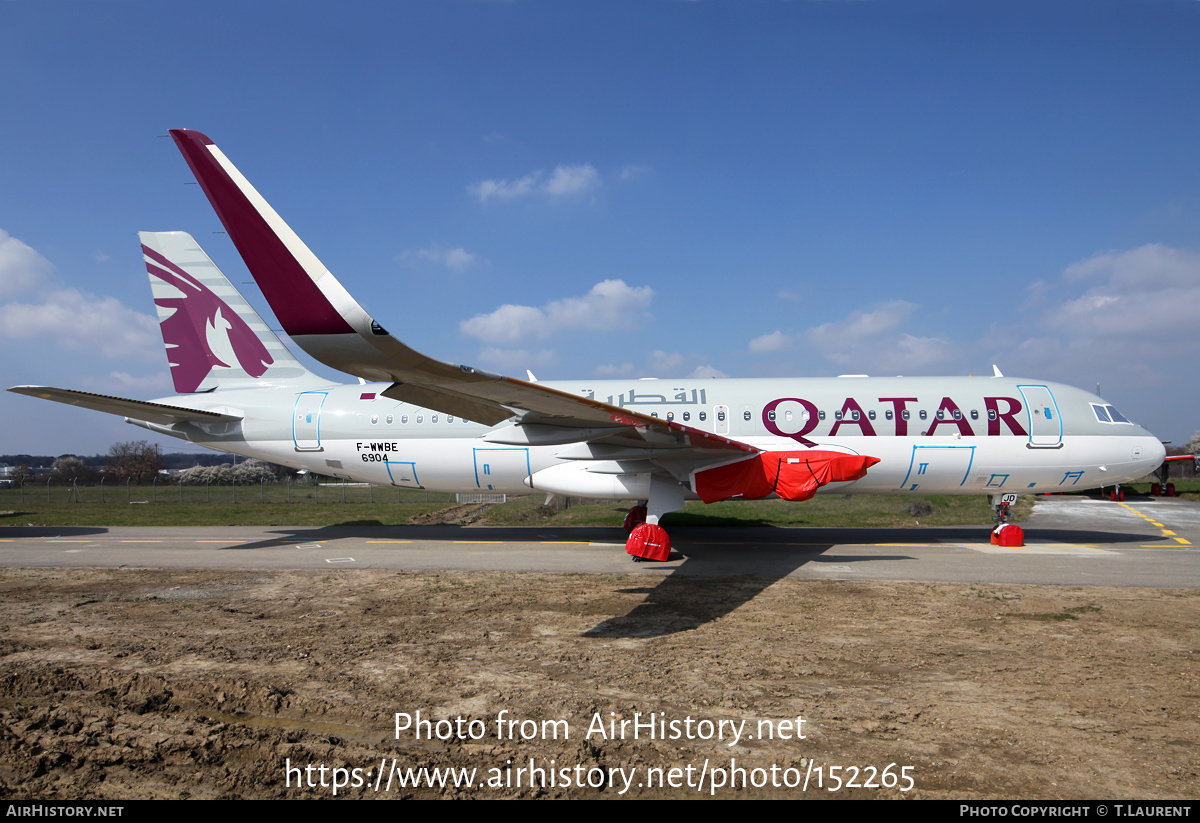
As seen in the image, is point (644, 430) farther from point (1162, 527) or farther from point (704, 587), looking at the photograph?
point (1162, 527)

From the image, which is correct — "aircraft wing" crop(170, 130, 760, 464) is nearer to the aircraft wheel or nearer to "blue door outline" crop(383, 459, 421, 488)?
"blue door outline" crop(383, 459, 421, 488)

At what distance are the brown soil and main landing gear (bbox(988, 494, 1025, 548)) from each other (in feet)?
17.1

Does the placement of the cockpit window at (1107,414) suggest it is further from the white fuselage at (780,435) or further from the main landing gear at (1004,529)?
the main landing gear at (1004,529)

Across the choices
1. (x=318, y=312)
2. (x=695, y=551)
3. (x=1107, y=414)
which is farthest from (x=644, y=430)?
(x=1107, y=414)

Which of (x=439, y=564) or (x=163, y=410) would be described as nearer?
(x=439, y=564)

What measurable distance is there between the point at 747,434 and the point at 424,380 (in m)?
9.61

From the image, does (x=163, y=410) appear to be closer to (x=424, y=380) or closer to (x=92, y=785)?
(x=424, y=380)

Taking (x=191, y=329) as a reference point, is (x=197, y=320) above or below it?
above

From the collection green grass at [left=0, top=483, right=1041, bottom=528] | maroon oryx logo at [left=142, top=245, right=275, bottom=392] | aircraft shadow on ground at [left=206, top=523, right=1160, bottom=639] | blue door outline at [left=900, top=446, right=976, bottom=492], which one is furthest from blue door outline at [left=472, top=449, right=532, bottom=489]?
blue door outline at [left=900, top=446, right=976, bottom=492]

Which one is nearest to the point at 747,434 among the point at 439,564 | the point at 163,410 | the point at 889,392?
the point at 889,392

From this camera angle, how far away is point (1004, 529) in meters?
15.3

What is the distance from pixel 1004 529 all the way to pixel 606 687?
13.4 meters

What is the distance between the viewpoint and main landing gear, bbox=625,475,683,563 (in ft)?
40.5
